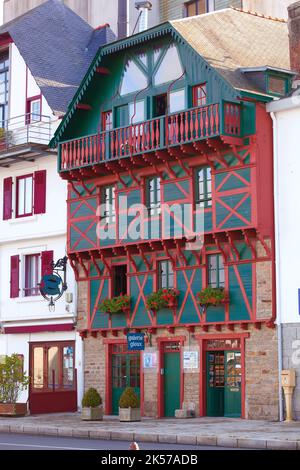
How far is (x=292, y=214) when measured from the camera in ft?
103

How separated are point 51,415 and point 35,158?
9402 mm

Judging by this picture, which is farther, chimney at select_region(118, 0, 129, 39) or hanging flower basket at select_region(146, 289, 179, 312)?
chimney at select_region(118, 0, 129, 39)

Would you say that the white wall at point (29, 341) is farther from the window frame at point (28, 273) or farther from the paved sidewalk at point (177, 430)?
the paved sidewalk at point (177, 430)

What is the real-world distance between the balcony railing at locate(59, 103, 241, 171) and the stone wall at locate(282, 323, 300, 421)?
571 centimetres

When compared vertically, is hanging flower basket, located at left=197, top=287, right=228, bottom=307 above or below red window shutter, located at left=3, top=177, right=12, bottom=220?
below

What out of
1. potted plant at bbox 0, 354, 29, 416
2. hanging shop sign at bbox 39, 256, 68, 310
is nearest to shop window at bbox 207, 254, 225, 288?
hanging shop sign at bbox 39, 256, 68, 310

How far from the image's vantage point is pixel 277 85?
33.2m

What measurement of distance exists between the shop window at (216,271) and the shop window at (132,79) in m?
6.27

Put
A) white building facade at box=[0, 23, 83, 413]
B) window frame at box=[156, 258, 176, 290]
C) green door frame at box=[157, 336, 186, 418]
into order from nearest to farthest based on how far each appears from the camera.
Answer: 1. green door frame at box=[157, 336, 186, 418]
2. window frame at box=[156, 258, 176, 290]
3. white building facade at box=[0, 23, 83, 413]

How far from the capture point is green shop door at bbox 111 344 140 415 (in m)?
35.8

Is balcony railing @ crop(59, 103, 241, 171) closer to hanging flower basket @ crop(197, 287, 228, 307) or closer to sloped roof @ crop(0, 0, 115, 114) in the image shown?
sloped roof @ crop(0, 0, 115, 114)
